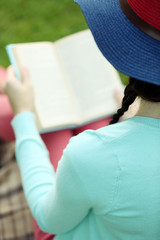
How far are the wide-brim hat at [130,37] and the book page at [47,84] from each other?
543mm

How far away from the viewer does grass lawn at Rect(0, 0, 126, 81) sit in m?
2.20

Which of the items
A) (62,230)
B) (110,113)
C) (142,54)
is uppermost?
(142,54)

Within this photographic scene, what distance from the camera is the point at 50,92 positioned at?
4.06ft

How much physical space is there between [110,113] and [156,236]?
57 cm

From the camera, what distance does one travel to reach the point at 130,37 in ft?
2.12

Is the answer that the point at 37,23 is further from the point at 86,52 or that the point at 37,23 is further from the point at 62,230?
the point at 62,230

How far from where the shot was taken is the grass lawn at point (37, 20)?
220 cm

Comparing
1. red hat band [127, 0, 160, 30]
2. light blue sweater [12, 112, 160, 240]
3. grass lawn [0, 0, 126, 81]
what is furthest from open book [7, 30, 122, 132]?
grass lawn [0, 0, 126, 81]

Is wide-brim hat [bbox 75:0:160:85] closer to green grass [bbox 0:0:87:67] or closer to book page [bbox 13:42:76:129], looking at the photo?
book page [bbox 13:42:76:129]

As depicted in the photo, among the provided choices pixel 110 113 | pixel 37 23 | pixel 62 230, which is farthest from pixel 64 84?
pixel 37 23

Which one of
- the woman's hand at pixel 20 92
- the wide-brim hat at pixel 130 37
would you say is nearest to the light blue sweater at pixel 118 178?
the wide-brim hat at pixel 130 37

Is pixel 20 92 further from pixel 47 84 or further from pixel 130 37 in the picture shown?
pixel 130 37

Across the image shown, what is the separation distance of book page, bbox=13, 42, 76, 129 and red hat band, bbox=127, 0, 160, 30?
0.60 meters

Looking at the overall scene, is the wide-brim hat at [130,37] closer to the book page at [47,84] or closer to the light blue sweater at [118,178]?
the light blue sweater at [118,178]
